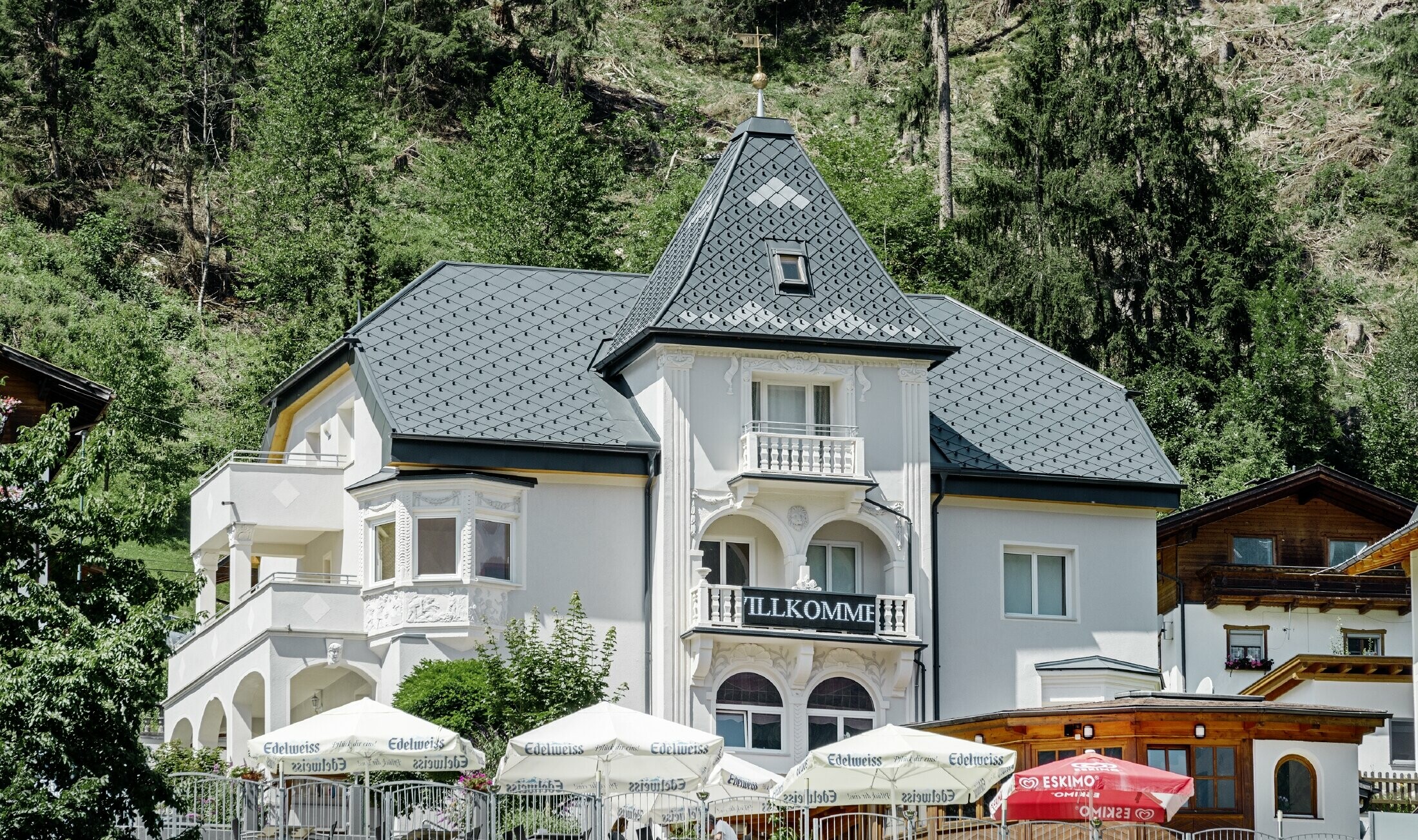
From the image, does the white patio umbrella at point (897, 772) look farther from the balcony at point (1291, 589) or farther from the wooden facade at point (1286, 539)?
the balcony at point (1291, 589)

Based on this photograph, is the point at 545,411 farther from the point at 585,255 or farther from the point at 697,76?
the point at 697,76

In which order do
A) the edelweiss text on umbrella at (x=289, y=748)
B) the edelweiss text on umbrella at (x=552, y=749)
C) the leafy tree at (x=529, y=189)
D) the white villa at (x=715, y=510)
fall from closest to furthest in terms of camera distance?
1. the edelweiss text on umbrella at (x=289, y=748)
2. the edelweiss text on umbrella at (x=552, y=749)
3. the white villa at (x=715, y=510)
4. the leafy tree at (x=529, y=189)

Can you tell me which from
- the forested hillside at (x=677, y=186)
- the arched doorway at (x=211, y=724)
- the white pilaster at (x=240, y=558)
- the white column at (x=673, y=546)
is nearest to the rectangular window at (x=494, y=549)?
the white column at (x=673, y=546)

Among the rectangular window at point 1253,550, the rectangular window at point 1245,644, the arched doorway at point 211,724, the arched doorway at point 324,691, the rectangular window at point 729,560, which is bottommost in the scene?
the arched doorway at point 211,724

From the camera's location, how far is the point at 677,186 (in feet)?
242

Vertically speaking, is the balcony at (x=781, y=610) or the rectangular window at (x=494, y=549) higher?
the rectangular window at (x=494, y=549)

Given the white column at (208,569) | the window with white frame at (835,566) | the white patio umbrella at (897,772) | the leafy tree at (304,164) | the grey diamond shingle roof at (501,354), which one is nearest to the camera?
the white patio umbrella at (897,772)

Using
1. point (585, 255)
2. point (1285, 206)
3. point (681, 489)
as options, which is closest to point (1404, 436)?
point (1285, 206)

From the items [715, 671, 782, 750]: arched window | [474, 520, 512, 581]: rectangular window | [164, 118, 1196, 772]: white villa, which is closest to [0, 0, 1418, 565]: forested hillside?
[164, 118, 1196, 772]: white villa

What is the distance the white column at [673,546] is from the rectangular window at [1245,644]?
17215mm

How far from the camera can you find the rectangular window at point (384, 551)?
143ft

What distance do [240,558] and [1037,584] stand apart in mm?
15724

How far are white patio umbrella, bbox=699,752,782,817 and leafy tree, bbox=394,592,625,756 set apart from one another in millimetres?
4304

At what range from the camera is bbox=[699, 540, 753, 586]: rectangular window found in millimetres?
44625
